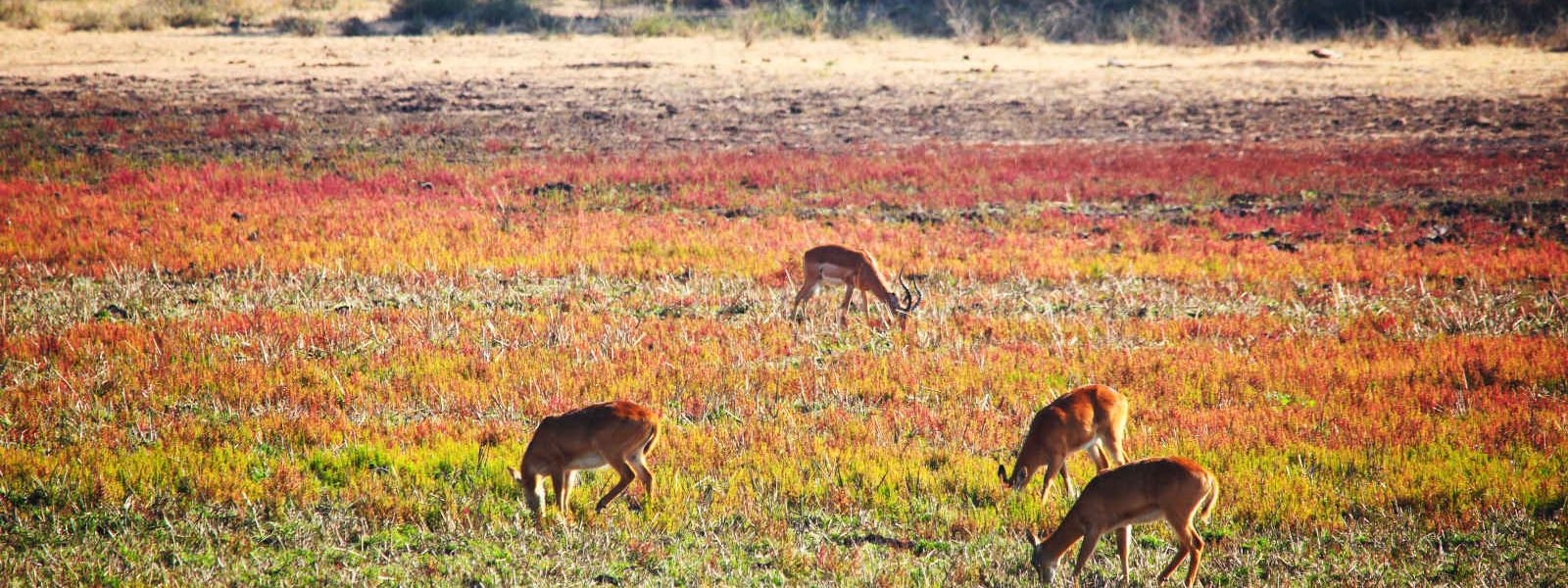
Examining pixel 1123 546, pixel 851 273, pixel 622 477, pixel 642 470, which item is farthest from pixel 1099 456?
pixel 851 273

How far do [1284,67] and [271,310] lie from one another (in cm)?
3350

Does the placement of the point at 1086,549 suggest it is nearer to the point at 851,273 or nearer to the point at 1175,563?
the point at 1175,563

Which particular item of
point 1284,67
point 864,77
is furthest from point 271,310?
point 1284,67

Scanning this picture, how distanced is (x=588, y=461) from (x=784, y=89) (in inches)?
1104

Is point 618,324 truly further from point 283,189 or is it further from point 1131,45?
point 1131,45

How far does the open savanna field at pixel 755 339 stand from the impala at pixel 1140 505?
380 mm

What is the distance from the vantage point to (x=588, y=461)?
642cm

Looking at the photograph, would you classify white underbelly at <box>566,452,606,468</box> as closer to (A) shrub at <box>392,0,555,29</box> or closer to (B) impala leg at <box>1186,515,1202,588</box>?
(B) impala leg at <box>1186,515,1202,588</box>

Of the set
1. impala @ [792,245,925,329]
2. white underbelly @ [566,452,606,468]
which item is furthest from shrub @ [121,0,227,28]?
white underbelly @ [566,452,606,468]

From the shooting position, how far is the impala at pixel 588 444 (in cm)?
632

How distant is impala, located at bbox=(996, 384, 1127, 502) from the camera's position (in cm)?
676

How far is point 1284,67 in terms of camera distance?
37.2 m

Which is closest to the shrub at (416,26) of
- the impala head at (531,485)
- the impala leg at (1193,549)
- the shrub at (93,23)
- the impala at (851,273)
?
the shrub at (93,23)

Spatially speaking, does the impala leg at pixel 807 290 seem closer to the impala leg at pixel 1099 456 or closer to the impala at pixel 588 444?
the impala leg at pixel 1099 456
